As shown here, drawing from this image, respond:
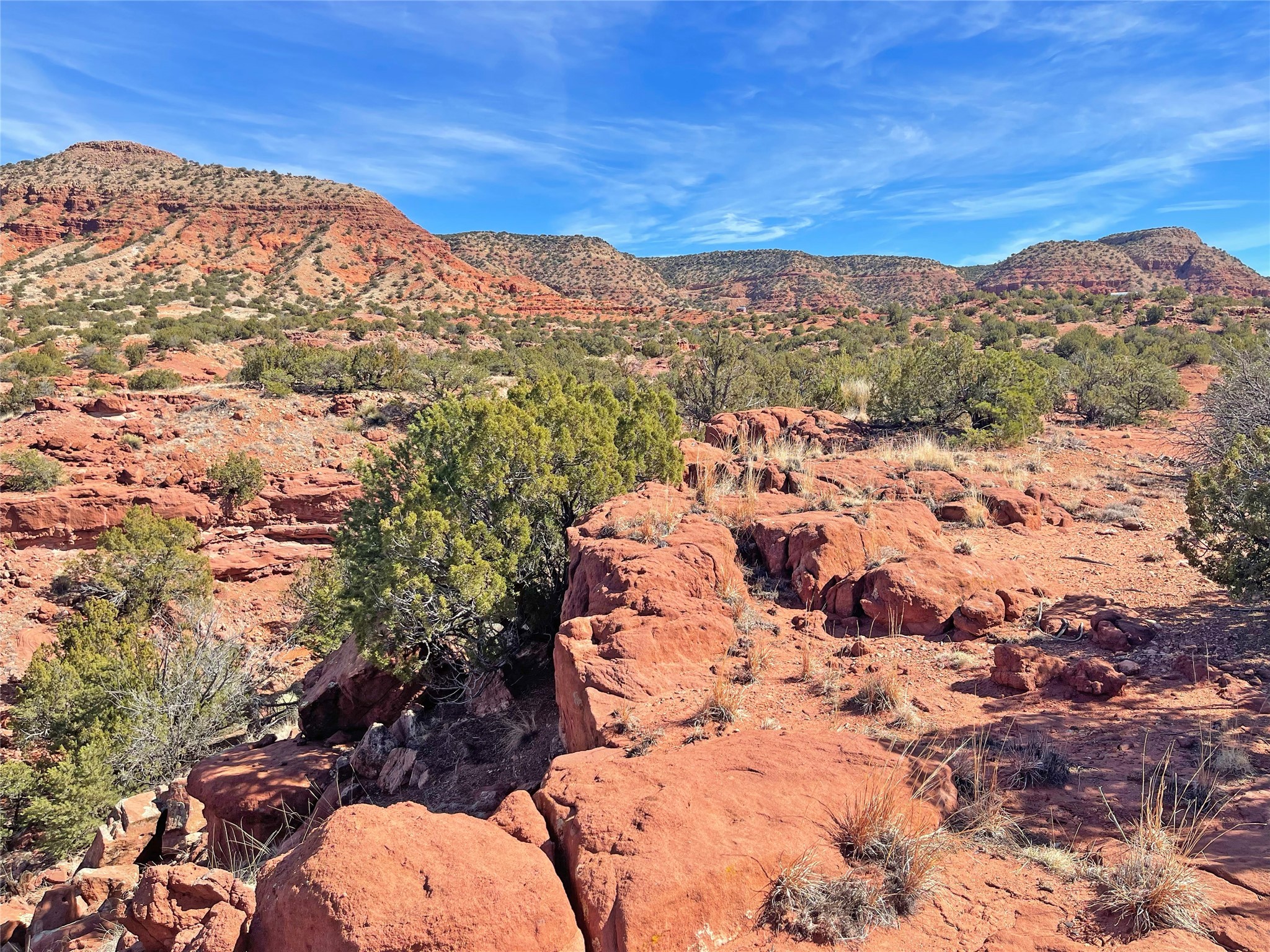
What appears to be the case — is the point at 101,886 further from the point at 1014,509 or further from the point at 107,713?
the point at 1014,509

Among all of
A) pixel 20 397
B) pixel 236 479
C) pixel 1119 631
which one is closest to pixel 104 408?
pixel 20 397

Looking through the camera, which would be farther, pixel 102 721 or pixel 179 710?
pixel 179 710

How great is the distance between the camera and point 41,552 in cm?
1302

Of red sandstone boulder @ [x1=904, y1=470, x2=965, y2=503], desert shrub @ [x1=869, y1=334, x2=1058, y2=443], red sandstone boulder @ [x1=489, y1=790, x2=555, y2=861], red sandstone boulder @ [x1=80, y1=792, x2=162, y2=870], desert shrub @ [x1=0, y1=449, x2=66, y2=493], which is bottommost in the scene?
red sandstone boulder @ [x1=80, y1=792, x2=162, y2=870]

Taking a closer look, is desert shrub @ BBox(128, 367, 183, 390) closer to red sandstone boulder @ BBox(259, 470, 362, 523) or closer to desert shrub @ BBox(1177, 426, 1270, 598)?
red sandstone boulder @ BBox(259, 470, 362, 523)

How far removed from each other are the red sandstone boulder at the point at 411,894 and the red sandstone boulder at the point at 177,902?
0.36m

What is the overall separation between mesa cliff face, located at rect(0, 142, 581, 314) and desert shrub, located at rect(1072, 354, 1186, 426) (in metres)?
41.0

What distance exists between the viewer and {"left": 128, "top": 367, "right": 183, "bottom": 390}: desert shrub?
20.2m

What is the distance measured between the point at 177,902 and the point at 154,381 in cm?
2217

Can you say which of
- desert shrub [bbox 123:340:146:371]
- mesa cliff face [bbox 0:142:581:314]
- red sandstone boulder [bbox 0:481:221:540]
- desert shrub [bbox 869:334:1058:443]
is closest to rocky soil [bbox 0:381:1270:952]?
desert shrub [bbox 869:334:1058:443]

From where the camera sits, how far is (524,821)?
10.1ft

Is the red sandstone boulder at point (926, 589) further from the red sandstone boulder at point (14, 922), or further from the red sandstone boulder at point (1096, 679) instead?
the red sandstone boulder at point (14, 922)

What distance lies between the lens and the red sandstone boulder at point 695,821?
247 cm

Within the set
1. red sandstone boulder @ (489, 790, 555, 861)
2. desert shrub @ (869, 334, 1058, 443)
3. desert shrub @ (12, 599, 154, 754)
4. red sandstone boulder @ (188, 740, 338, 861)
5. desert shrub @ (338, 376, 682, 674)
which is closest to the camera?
red sandstone boulder @ (489, 790, 555, 861)
